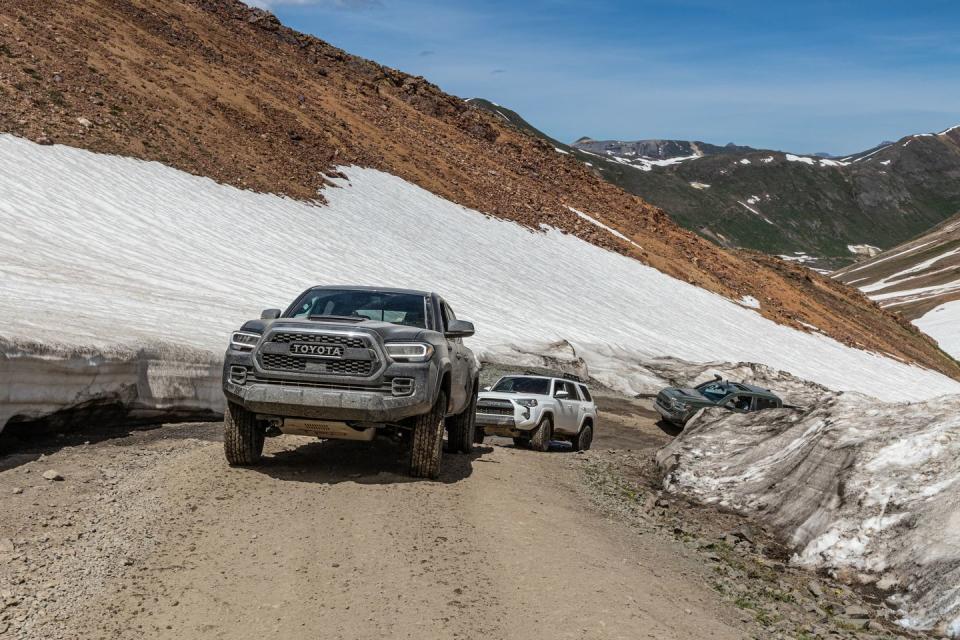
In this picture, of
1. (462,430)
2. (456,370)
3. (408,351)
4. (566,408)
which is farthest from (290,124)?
(408,351)

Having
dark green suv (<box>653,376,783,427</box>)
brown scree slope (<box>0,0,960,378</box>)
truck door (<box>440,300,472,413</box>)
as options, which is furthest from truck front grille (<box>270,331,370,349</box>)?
brown scree slope (<box>0,0,960,378</box>)

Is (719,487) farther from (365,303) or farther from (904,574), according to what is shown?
(365,303)

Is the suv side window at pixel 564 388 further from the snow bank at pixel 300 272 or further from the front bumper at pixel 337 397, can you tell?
the front bumper at pixel 337 397

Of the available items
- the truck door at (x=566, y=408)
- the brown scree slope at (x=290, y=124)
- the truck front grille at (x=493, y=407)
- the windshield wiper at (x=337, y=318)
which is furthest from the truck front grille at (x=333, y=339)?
the brown scree slope at (x=290, y=124)

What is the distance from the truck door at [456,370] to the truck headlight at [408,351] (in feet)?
2.74

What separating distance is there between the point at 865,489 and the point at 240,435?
638 cm

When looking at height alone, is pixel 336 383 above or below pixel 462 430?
above

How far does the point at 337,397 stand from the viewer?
8.86 meters

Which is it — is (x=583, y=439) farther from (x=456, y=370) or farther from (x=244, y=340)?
(x=244, y=340)

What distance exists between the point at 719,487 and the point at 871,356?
149ft

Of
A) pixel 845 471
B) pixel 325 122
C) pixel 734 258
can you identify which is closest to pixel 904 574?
pixel 845 471

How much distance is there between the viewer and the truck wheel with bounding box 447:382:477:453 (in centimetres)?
1184

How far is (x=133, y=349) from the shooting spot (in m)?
12.6

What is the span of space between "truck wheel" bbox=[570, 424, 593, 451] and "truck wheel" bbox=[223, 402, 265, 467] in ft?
31.0
